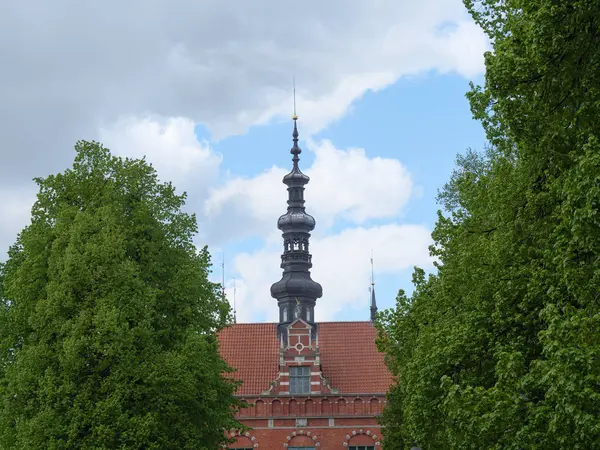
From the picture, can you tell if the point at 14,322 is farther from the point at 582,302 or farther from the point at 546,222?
the point at 582,302

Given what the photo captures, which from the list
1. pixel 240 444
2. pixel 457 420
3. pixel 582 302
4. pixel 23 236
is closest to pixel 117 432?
pixel 23 236

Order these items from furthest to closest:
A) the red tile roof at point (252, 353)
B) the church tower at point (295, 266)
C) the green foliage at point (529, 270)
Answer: the church tower at point (295, 266) → the red tile roof at point (252, 353) → the green foliage at point (529, 270)

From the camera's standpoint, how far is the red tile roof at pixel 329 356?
5625cm

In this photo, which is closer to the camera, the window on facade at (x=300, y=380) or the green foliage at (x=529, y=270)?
the green foliage at (x=529, y=270)

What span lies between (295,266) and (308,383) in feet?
26.1

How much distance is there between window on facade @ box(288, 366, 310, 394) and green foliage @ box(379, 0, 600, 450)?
29620 mm

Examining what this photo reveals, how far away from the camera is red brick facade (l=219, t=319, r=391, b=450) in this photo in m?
55.3

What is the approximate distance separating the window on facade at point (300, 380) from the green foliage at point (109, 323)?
22331 millimetres

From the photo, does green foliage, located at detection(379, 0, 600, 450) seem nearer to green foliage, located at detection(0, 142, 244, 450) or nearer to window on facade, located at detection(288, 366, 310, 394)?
green foliage, located at detection(0, 142, 244, 450)

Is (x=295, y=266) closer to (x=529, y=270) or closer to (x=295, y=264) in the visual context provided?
(x=295, y=264)

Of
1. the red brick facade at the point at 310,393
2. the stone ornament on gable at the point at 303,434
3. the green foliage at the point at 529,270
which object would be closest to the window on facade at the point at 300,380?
the red brick facade at the point at 310,393

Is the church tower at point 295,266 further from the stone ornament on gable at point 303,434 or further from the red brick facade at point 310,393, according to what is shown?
the stone ornament on gable at point 303,434

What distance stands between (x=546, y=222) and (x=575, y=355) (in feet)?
16.4

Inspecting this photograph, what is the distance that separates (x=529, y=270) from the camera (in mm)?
21641
